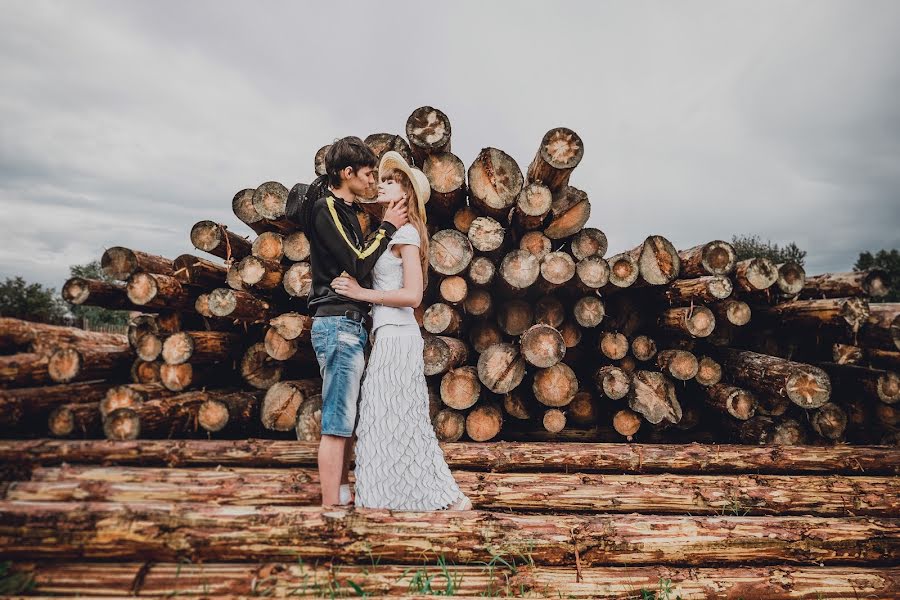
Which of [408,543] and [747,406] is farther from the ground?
[747,406]

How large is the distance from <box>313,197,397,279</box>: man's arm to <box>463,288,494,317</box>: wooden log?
162 centimetres

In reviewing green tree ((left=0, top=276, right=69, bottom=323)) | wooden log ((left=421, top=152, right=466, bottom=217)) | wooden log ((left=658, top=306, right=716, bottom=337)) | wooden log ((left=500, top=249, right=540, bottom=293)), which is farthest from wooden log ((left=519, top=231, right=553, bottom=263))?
green tree ((left=0, top=276, right=69, bottom=323))

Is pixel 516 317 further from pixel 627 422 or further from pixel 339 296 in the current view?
pixel 339 296

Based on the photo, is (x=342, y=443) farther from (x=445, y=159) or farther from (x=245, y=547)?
(x=445, y=159)

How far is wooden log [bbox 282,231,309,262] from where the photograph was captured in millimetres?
4004

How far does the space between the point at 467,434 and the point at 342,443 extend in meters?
1.65

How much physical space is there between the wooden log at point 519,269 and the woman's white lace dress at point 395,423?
138cm

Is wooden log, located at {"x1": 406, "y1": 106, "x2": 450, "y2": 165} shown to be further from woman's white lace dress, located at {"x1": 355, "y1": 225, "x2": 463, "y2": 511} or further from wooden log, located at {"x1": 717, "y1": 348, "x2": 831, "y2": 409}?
wooden log, located at {"x1": 717, "y1": 348, "x2": 831, "y2": 409}

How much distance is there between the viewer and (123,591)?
1.84 meters

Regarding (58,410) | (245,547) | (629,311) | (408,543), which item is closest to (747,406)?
(629,311)

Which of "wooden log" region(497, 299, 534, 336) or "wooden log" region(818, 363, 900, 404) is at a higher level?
"wooden log" region(497, 299, 534, 336)

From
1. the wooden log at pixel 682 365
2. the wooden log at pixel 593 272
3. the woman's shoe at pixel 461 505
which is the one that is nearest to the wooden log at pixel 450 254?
the wooden log at pixel 593 272

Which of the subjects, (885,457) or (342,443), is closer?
(342,443)

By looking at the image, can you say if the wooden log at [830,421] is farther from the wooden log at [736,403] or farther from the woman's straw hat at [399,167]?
the woman's straw hat at [399,167]
